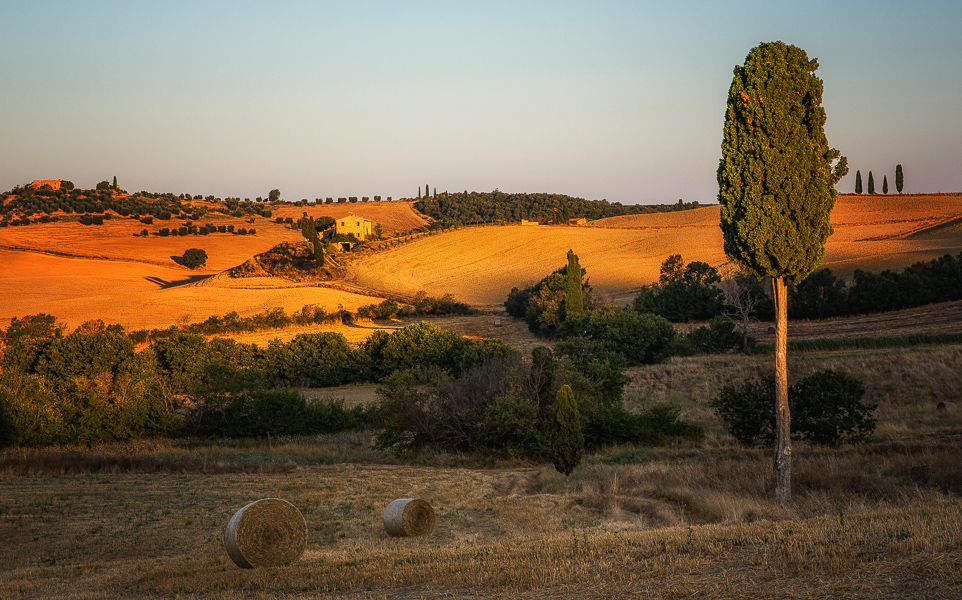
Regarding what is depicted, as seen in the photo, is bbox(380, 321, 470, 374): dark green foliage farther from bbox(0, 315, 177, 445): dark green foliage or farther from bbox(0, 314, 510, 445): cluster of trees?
bbox(0, 315, 177, 445): dark green foliage

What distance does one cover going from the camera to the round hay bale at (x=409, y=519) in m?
16.4

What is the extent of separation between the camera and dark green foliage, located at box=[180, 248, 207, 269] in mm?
110188

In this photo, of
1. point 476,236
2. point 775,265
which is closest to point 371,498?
point 775,265

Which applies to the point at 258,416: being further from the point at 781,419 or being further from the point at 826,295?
the point at 826,295

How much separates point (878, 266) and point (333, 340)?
182 feet

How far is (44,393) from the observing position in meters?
33.8

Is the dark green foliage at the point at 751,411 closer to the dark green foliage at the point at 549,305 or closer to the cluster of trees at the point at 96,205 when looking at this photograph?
the dark green foliage at the point at 549,305

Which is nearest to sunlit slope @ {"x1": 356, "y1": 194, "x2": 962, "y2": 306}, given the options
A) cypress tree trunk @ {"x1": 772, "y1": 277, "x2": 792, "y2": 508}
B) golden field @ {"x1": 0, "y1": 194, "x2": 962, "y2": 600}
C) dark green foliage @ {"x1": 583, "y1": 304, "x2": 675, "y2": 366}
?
dark green foliage @ {"x1": 583, "y1": 304, "x2": 675, "y2": 366}

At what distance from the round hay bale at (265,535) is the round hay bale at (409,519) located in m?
2.56

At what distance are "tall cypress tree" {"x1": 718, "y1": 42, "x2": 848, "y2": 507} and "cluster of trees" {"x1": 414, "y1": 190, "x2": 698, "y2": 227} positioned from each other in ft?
467

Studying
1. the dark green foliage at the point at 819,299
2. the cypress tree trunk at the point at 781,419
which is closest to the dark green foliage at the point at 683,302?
the dark green foliage at the point at 819,299

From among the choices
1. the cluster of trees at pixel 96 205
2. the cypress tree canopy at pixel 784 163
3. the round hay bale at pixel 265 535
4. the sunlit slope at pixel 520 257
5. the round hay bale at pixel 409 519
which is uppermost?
the cluster of trees at pixel 96 205

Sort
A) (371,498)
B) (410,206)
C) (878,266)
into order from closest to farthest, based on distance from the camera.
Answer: (371,498)
(878,266)
(410,206)

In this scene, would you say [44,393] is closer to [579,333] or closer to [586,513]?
[586,513]
